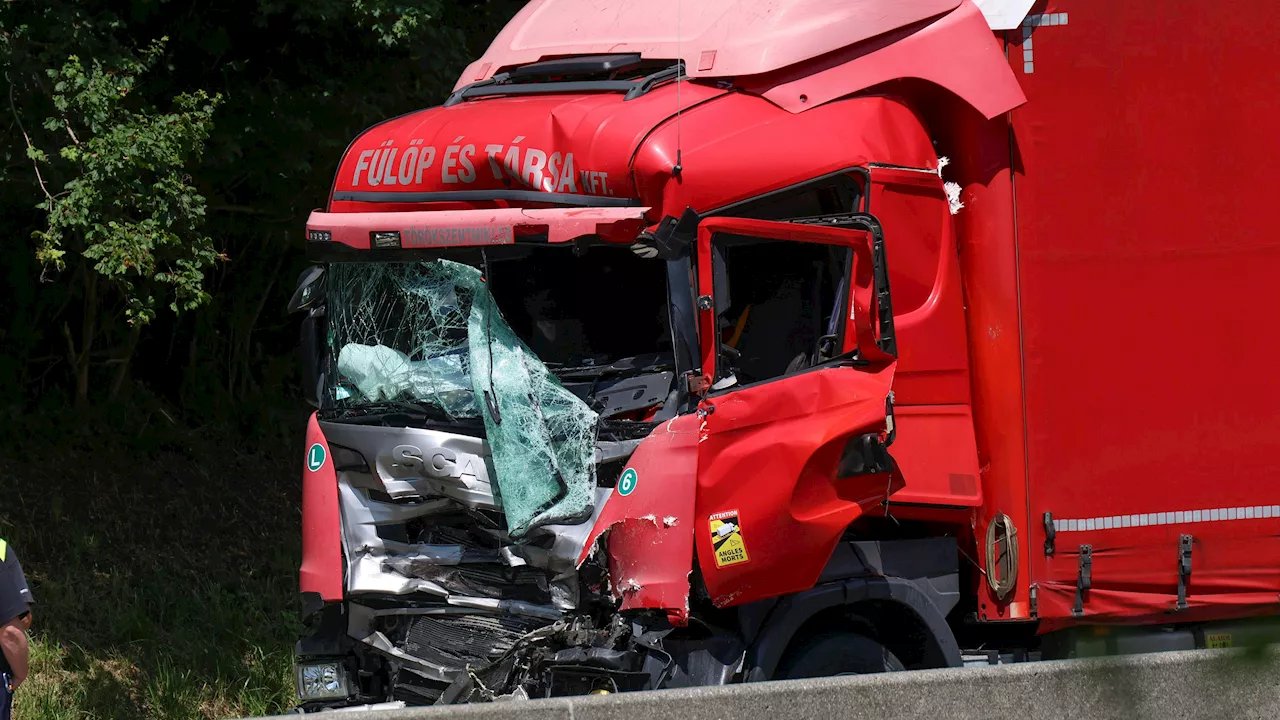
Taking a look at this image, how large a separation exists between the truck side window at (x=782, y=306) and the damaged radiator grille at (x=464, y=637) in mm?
1312

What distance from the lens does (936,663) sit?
243 inches

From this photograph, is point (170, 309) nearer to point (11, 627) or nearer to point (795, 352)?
point (795, 352)

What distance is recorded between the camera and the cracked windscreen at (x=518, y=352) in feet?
18.9

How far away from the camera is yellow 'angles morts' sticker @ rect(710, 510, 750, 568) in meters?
5.55

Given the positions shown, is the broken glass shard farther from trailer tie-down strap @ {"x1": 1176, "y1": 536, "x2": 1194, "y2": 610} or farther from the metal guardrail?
trailer tie-down strap @ {"x1": 1176, "y1": 536, "x2": 1194, "y2": 610}

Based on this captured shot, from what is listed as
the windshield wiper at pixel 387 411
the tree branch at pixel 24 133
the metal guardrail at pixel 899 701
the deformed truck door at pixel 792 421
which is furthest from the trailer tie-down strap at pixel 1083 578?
the tree branch at pixel 24 133

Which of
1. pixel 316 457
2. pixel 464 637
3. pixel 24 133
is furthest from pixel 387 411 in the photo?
pixel 24 133

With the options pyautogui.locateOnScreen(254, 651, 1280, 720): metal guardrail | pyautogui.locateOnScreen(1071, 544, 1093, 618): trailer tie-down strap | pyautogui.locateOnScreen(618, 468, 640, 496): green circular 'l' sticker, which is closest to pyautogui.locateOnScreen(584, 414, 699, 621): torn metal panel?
pyautogui.locateOnScreen(618, 468, 640, 496): green circular 'l' sticker

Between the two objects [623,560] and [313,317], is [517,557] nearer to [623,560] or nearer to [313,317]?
[623,560]

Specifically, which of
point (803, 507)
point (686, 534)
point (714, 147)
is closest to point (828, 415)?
point (803, 507)

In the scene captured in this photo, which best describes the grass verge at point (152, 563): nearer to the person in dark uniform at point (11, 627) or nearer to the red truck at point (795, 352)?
the red truck at point (795, 352)

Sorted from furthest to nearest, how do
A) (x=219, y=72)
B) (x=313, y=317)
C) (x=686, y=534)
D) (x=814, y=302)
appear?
1. (x=219, y=72)
2. (x=313, y=317)
3. (x=814, y=302)
4. (x=686, y=534)

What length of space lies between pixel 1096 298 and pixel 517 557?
2.68 m

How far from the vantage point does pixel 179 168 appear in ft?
30.1
